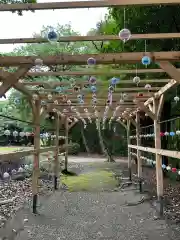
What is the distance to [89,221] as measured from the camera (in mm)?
5355

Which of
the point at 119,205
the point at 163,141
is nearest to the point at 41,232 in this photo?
the point at 119,205

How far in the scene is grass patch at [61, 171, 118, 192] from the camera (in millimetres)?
9008

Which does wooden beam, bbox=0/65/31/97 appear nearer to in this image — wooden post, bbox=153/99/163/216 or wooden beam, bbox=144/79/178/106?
wooden beam, bbox=144/79/178/106

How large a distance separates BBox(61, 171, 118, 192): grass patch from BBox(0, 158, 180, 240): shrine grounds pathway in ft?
4.85

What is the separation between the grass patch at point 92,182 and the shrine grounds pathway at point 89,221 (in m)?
1.48

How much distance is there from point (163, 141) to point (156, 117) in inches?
173

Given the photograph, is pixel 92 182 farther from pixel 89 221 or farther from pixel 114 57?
pixel 114 57

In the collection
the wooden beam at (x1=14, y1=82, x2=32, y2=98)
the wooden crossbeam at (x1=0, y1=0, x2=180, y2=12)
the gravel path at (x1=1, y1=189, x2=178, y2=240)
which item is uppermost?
the wooden crossbeam at (x1=0, y1=0, x2=180, y2=12)

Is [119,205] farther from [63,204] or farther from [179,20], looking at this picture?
[179,20]

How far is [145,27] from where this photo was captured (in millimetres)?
7066

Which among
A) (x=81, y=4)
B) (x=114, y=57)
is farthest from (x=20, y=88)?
(x=81, y=4)

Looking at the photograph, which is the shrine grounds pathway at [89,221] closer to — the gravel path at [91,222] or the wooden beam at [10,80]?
the gravel path at [91,222]

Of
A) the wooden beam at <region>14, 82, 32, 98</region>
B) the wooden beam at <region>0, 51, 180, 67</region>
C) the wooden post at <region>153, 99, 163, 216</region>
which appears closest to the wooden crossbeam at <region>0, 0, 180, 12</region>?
the wooden beam at <region>0, 51, 180, 67</region>

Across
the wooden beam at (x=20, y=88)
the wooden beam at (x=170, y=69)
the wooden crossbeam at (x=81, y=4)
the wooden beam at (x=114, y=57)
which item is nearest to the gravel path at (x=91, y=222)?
the wooden beam at (x=20, y=88)
